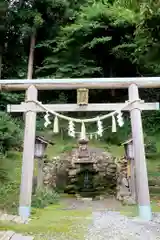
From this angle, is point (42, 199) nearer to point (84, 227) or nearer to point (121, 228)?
point (84, 227)

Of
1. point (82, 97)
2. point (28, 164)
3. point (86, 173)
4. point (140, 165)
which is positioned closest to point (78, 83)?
point (82, 97)

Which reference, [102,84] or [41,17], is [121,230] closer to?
[102,84]

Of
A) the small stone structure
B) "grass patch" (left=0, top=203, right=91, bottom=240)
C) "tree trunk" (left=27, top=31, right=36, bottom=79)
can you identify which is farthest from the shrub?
"tree trunk" (left=27, top=31, right=36, bottom=79)

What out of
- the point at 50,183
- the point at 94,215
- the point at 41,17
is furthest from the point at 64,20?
the point at 94,215

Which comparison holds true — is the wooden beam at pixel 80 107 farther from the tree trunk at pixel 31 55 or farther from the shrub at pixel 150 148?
the tree trunk at pixel 31 55

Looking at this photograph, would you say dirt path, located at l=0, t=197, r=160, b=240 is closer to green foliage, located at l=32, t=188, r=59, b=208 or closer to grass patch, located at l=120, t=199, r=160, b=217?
grass patch, located at l=120, t=199, r=160, b=217

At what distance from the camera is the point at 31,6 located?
14.8 m

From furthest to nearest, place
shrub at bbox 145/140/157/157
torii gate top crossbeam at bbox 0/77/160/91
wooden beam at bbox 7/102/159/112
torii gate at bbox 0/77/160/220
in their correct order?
1. shrub at bbox 145/140/157/157
2. torii gate top crossbeam at bbox 0/77/160/91
3. wooden beam at bbox 7/102/159/112
4. torii gate at bbox 0/77/160/220

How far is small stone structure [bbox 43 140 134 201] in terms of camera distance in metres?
9.00

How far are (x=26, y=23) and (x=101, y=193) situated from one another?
9.69 meters

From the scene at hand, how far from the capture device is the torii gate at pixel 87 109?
4.82 meters

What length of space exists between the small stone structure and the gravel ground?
387 centimetres

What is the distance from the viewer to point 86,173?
923 cm

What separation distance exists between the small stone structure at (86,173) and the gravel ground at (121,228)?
387cm
